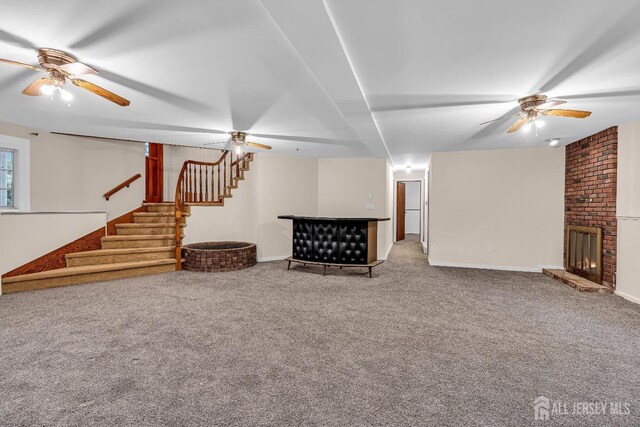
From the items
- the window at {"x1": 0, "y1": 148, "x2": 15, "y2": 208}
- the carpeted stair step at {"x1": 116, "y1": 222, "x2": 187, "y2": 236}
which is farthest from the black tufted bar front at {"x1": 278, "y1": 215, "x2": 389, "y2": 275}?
the window at {"x1": 0, "y1": 148, "x2": 15, "y2": 208}

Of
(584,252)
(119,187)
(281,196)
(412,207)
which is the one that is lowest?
(584,252)

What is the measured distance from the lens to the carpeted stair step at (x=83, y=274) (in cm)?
394

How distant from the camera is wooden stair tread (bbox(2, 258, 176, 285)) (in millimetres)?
3950

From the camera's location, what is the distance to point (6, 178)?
4.66 metres

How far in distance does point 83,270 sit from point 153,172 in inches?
125

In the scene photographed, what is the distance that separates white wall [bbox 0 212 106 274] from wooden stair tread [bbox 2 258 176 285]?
0.22 meters

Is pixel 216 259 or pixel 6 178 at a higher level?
pixel 6 178

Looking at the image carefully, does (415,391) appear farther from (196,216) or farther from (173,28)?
(196,216)

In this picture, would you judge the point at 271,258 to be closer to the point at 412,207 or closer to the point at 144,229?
the point at 144,229

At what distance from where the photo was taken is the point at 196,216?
5898 millimetres

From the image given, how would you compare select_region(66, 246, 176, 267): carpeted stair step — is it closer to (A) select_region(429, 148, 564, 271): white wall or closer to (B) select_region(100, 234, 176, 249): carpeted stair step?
(B) select_region(100, 234, 176, 249): carpeted stair step

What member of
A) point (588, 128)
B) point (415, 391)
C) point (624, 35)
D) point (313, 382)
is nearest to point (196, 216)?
point (313, 382)

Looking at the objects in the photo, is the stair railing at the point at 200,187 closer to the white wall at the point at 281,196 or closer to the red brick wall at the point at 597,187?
the white wall at the point at 281,196

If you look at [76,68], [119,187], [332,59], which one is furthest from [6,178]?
[332,59]
